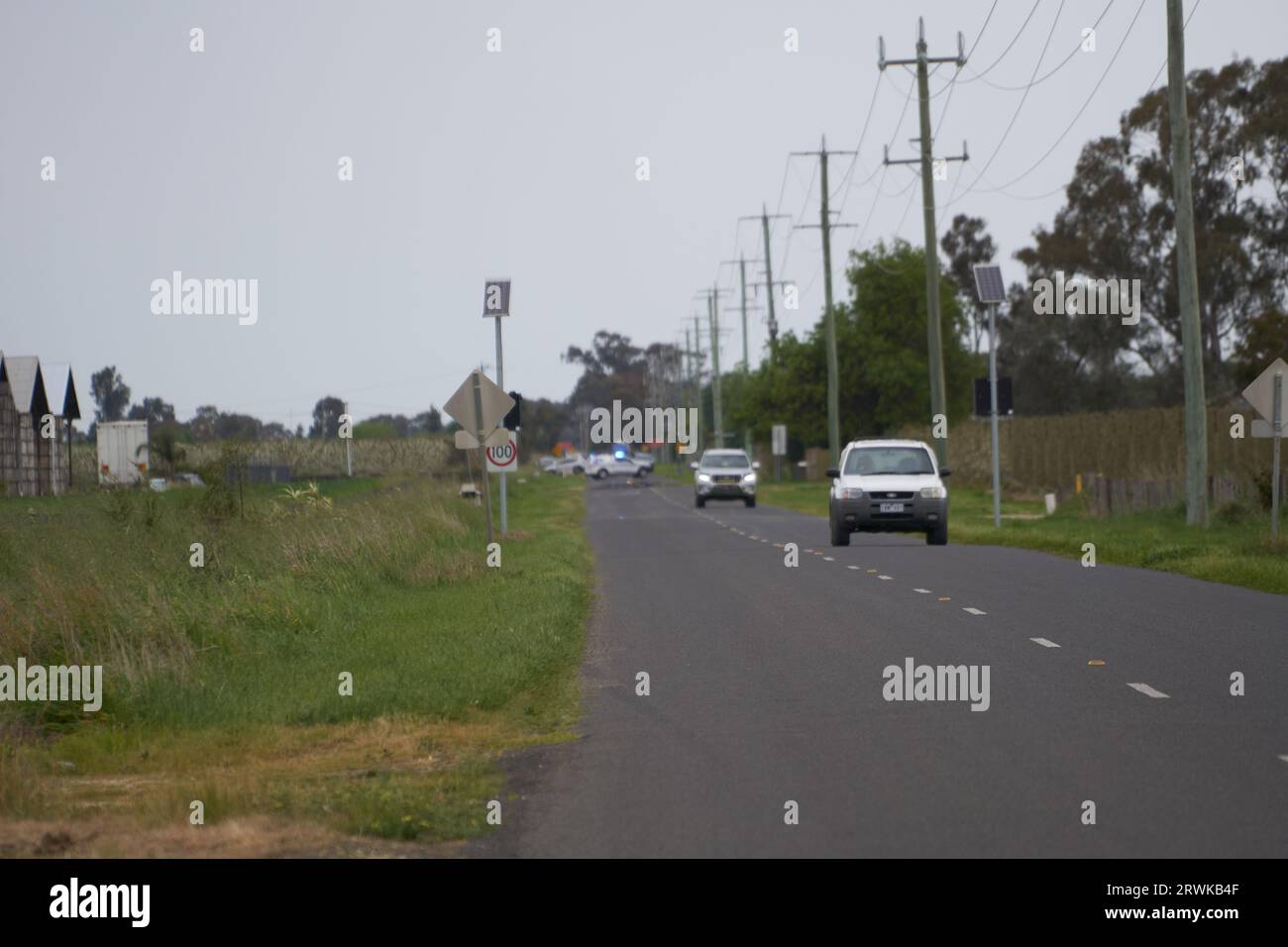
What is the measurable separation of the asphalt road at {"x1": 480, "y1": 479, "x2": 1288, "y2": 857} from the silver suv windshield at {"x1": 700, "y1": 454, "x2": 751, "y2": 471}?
Result: 35.0 meters

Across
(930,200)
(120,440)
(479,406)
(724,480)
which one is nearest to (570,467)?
(120,440)

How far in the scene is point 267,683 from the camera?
1278 centimetres

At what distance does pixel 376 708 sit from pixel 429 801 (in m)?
3.13

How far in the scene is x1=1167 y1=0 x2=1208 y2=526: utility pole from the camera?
2852cm

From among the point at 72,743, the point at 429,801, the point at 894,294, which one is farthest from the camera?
the point at 894,294

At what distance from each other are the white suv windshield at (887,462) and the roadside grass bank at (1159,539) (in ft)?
6.88

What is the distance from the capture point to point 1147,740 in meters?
9.72

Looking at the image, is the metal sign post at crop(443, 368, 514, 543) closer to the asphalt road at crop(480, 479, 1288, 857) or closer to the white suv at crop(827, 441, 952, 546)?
the asphalt road at crop(480, 479, 1288, 857)

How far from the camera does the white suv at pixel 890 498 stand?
29969mm

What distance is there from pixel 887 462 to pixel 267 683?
1963cm

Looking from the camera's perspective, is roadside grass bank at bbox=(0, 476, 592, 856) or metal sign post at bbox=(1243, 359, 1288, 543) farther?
metal sign post at bbox=(1243, 359, 1288, 543)

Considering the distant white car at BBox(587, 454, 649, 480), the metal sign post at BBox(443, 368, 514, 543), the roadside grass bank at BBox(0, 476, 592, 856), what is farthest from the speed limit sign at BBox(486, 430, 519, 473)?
the distant white car at BBox(587, 454, 649, 480)
